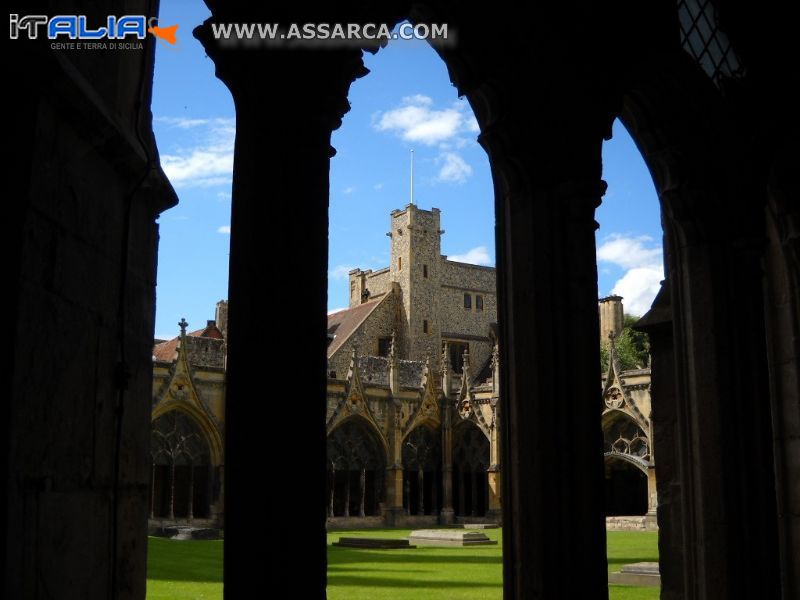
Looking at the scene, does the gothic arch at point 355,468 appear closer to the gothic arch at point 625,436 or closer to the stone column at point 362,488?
the stone column at point 362,488

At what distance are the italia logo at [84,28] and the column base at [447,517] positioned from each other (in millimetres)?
24914

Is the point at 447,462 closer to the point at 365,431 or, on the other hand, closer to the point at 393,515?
the point at 393,515

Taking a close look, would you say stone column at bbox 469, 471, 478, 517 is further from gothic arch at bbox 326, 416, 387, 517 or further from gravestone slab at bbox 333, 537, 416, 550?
gravestone slab at bbox 333, 537, 416, 550

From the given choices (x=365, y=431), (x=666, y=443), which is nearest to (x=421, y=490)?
(x=365, y=431)

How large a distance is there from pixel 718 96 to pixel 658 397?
1.56 metres

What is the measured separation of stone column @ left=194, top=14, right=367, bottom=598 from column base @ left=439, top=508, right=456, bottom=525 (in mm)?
24694

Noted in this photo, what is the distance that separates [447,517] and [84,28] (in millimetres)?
25433

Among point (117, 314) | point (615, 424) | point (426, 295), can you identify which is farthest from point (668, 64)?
point (426, 295)

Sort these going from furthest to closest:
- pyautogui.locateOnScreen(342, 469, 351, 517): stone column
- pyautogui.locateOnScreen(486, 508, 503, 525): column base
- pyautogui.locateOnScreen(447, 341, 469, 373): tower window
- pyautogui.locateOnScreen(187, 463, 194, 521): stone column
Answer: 1. pyautogui.locateOnScreen(447, 341, 469, 373): tower window
2. pyautogui.locateOnScreen(486, 508, 503, 525): column base
3. pyautogui.locateOnScreen(342, 469, 351, 517): stone column
4. pyautogui.locateOnScreen(187, 463, 194, 521): stone column

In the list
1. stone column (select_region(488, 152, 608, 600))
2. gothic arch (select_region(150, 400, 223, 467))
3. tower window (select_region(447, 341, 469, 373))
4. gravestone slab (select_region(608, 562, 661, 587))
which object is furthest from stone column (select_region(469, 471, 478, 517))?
stone column (select_region(488, 152, 608, 600))

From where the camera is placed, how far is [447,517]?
26578 millimetres

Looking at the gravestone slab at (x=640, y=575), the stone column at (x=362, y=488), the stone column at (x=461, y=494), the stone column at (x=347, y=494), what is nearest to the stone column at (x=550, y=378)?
the gravestone slab at (x=640, y=575)

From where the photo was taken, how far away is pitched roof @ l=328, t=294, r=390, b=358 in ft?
119

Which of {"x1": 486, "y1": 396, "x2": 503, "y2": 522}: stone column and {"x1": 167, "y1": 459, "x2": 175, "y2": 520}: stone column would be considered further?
{"x1": 486, "y1": 396, "x2": 503, "y2": 522}: stone column
